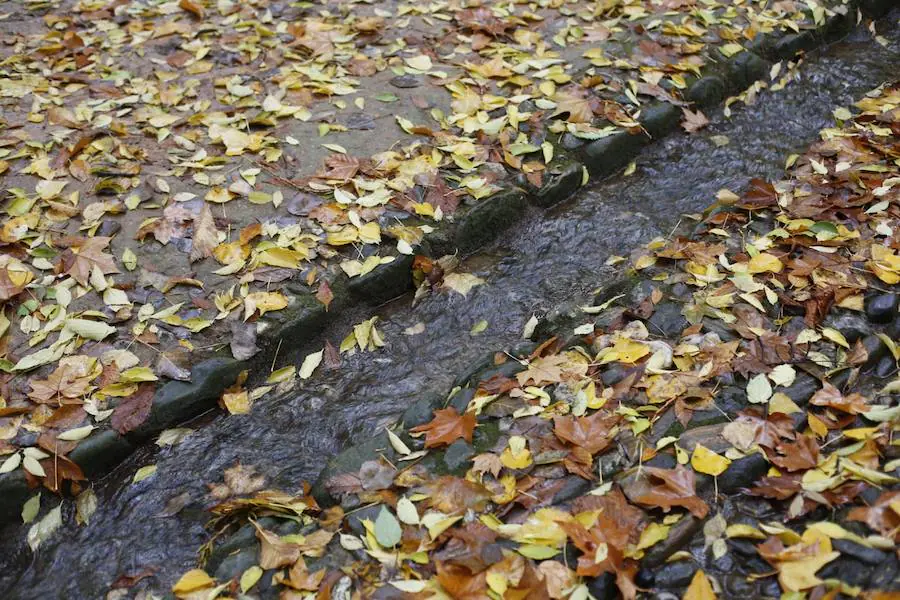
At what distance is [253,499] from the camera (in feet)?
8.39

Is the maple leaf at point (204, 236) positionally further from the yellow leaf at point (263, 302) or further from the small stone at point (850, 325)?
the small stone at point (850, 325)

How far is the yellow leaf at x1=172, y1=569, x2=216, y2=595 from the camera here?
7.53 feet

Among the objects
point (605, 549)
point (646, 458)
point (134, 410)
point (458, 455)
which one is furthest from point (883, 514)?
point (134, 410)

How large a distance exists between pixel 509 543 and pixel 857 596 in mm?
902

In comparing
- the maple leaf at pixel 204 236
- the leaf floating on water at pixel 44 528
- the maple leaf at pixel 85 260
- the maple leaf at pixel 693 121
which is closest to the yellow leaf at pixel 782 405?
the maple leaf at pixel 693 121

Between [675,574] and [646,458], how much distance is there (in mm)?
367

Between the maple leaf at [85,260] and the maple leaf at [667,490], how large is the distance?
2.36 m

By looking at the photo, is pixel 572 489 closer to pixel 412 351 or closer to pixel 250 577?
pixel 250 577

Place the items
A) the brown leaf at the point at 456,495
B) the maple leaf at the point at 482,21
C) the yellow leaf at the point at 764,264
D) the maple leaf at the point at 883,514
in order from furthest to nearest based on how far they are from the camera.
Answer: the maple leaf at the point at 482,21
the yellow leaf at the point at 764,264
the brown leaf at the point at 456,495
the maple leaf at the point at 883,514

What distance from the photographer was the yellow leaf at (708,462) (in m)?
2.24

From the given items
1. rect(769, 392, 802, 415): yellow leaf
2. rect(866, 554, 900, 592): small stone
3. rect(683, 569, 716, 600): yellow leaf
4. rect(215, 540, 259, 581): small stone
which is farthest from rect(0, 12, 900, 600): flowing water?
rect(866, 554, 900, 592): small stone

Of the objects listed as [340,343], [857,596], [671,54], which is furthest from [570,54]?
[857,596]

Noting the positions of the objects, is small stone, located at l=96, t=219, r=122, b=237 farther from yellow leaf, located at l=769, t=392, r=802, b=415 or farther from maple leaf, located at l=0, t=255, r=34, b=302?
yellow leaf, located at l=769, t=392, r=802, b=415

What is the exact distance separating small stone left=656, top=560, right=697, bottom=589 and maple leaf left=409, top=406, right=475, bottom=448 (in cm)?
76
